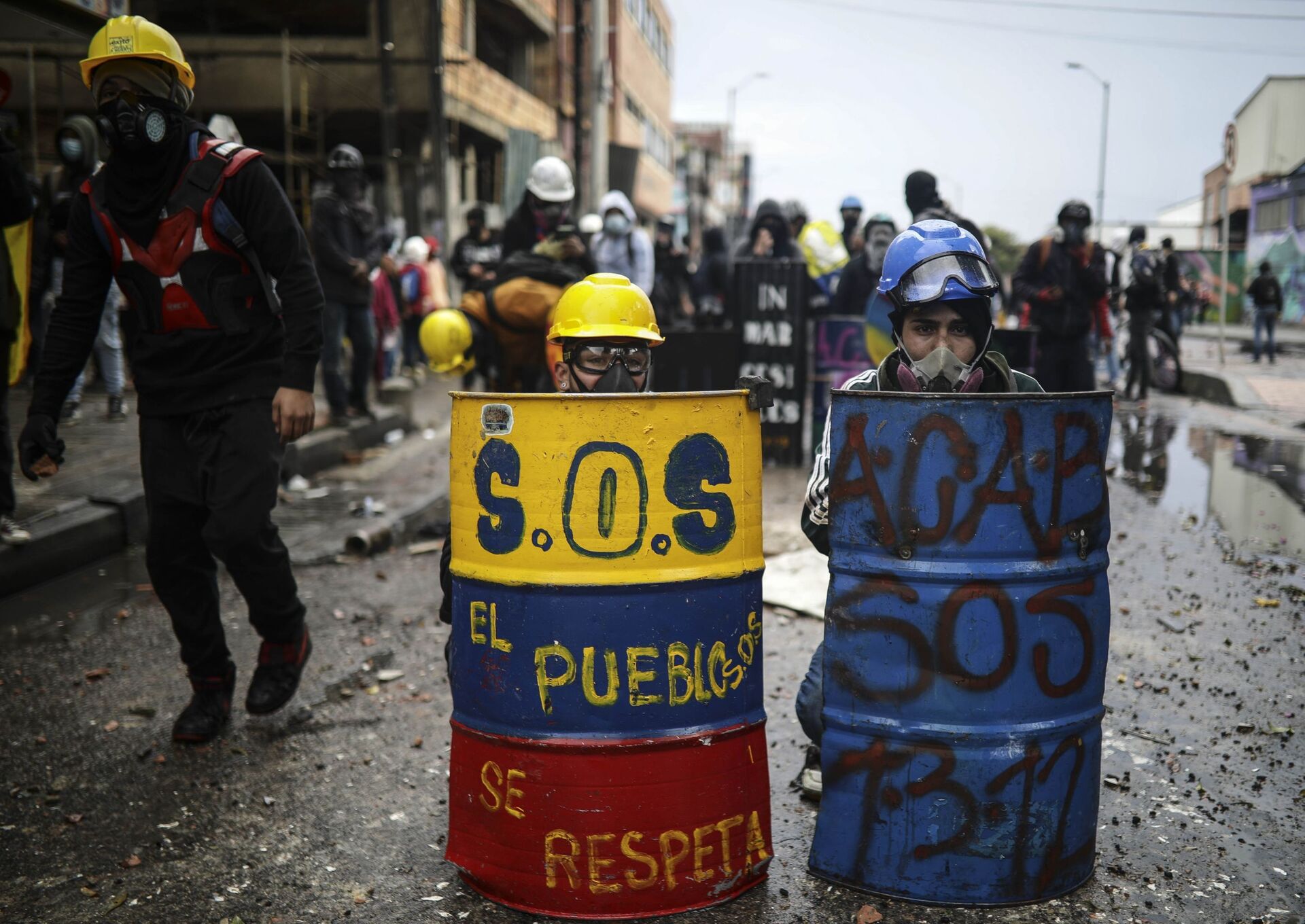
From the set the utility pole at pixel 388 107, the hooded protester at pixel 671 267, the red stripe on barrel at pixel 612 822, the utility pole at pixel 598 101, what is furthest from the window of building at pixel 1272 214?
the red stripe on barrel at pixel 612 822

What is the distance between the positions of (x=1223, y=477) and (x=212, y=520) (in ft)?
24.8

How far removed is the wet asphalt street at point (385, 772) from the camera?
8.75ft

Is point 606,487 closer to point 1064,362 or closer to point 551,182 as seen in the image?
point 551,182

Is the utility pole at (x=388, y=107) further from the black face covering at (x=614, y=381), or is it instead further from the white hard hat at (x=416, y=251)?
the black face covering at (x=614, y=381)

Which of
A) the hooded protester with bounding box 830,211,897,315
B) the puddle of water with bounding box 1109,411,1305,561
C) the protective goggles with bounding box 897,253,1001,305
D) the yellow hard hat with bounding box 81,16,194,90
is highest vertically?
the yellow hard hat with bounding box 81,16,194,90

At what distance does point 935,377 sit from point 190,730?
253 centimetres

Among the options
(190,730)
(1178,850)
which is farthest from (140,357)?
(1178,850)

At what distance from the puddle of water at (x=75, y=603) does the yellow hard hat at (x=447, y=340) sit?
183cm

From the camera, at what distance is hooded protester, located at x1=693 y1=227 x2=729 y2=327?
12.9m

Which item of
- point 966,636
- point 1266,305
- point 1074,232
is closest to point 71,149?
point 1074,232

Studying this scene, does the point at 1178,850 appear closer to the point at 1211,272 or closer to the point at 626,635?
the point at 626,635

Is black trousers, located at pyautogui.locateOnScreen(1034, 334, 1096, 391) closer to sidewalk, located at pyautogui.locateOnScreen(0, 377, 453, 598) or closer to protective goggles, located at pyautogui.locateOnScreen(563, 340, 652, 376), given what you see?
sidewalk, located at pyautogui.locateOnScreen(0, 377, 453, 598)

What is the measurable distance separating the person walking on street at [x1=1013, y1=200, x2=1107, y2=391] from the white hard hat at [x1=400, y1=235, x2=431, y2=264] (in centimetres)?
868

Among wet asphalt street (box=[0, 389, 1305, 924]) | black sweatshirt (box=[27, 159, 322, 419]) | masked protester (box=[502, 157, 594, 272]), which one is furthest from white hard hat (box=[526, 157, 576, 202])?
black sweatshirt (box=[27, 159, 322, 419])
